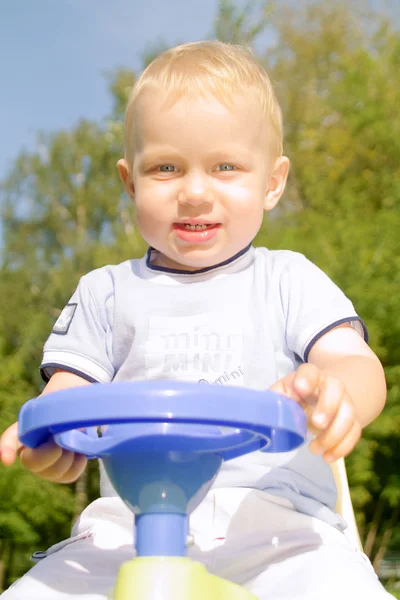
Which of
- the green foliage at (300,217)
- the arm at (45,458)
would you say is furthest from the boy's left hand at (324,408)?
the green foliage at (300,217)

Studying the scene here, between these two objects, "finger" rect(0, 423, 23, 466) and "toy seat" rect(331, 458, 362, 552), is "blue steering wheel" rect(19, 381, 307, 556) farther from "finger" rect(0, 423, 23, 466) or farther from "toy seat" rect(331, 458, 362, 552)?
"toy seat" rect(331, 458, 362, 552)

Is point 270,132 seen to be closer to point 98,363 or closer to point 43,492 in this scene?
point 98,363

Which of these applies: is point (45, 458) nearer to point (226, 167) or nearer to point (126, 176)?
point (226, 167)

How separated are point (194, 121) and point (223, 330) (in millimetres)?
352

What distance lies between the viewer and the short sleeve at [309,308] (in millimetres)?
1253

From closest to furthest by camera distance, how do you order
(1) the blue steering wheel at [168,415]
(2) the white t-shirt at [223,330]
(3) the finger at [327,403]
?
1. (1) the blue steering wheel at [168,415]
2. (3) the finger at [327,403]
3. (2) the white t-shirt at [223,330]

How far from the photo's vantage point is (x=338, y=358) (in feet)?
3.89

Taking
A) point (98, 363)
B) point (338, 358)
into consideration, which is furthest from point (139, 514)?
point (98, 363)

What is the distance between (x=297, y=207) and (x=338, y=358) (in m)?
6.94

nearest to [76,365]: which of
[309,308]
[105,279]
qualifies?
[105,279]

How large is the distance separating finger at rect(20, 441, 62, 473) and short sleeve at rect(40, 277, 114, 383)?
1.21 feet

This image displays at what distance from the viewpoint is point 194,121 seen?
1.26 m

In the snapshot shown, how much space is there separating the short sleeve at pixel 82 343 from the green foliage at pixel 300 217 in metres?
3.07

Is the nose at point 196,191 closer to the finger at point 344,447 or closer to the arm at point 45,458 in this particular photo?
the arm at point 45,458
